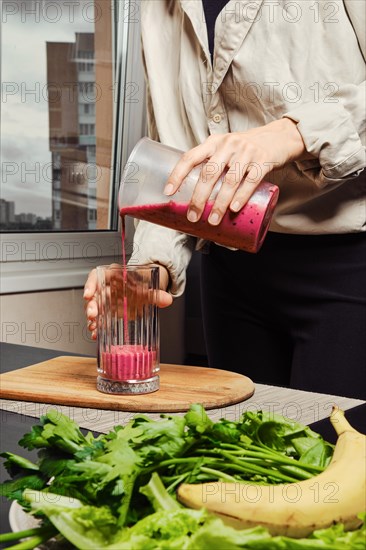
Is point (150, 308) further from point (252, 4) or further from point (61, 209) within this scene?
point (61, 209)

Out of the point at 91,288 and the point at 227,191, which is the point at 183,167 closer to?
the point at 227,191

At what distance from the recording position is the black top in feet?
4.48

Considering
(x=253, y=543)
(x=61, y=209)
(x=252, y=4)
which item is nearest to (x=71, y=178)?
(x=61, y=209)

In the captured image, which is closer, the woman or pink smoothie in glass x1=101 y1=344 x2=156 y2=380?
pink smoothie in glass x1=101 y1=344 x2=156 y2=380

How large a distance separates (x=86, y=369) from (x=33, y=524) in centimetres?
71

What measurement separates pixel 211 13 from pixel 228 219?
0.59m

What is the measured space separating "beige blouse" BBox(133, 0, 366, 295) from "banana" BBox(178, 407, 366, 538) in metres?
0.75

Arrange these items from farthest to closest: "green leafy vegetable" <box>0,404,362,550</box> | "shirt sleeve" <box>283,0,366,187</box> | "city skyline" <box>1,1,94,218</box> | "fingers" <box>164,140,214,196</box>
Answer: "city skyline" <box>1,1,94,218</box>
"shirt sleeve" <box>283,0,366,187</box>
"fingers" <box>164,140,214,196</box>
"green leafy vegetable" <box>0,404,362,550</box>

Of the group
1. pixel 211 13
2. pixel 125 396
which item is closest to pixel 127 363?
pixel 125 396

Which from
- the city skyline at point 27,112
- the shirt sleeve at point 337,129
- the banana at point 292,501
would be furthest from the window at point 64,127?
the banana at point 292,501

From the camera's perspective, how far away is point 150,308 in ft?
3.52

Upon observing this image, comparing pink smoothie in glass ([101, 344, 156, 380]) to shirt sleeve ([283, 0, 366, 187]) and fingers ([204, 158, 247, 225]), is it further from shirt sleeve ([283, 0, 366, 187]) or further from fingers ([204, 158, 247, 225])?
shirt sleeve ([283, 0, 366, 187])

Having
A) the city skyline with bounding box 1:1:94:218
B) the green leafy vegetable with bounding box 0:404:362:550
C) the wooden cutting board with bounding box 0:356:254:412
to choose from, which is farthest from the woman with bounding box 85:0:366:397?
the city skyline with bounding box 1:1:94:218

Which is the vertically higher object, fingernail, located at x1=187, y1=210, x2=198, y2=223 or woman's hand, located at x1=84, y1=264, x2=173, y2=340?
fingernail, located at x1=187, y1=210, x2=198, y2=223
